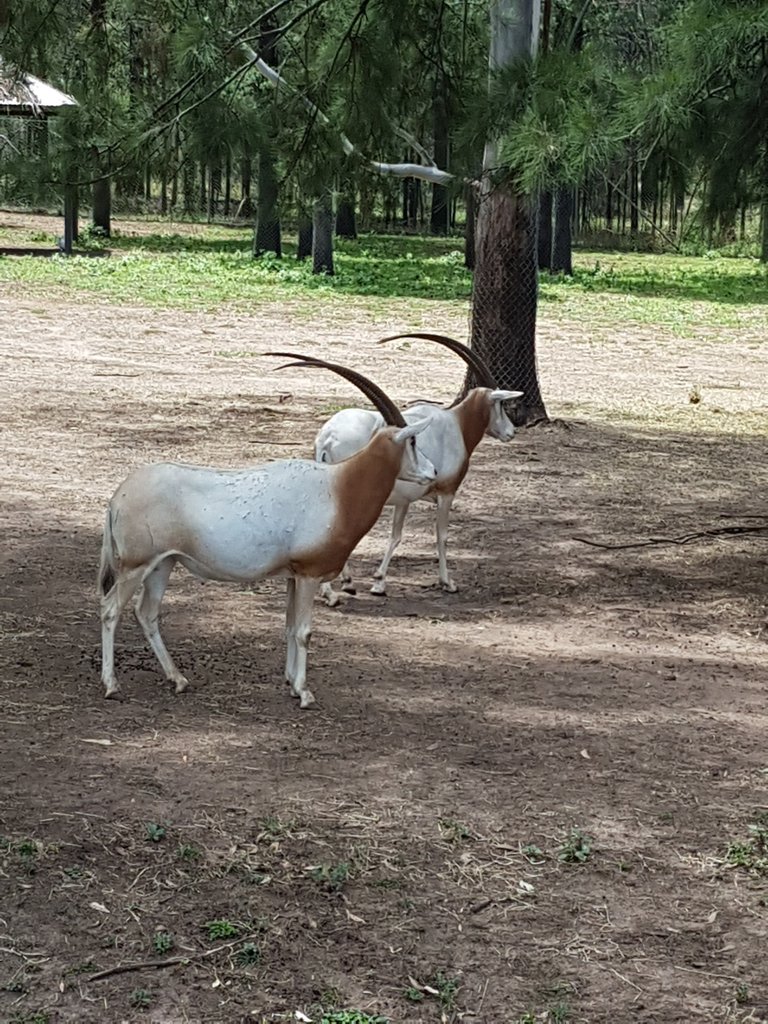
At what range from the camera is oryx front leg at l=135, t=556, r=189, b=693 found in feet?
18.5

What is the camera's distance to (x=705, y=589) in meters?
7.91

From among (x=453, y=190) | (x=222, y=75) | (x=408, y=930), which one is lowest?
(x=408, y=930)

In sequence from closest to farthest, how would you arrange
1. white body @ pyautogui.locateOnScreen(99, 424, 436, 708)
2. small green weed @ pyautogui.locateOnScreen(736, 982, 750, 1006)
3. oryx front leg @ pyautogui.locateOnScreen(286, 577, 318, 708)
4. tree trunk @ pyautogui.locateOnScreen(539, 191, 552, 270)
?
small green weed @ pyautogui.locateOnScreen(736, 982, 750, 1006), white body @ pyautogui.locateOnScreen(99, 424, 436, 708), oryx front leg @ pyautogui.locateOnScreen(286, 577, 318, 708), tree trunk @ pyautogui.locateOnScreen(539, 191, 552, 270)

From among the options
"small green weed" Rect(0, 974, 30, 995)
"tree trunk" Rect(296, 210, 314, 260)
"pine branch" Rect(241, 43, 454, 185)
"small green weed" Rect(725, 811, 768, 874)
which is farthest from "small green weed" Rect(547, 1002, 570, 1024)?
"tree trunk" Rect(296, 210, 314, 260)

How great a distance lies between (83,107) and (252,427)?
13.7 ft

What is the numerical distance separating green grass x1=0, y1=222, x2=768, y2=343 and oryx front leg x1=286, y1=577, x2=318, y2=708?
43.3ft

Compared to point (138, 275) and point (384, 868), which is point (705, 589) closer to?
point (384, 868)

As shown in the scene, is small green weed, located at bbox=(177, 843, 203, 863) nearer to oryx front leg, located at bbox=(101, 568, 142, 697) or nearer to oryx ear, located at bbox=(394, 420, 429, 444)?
oryx front leg, located at bbox=(101, 568, 142, 697)

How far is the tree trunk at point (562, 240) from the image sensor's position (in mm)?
25906

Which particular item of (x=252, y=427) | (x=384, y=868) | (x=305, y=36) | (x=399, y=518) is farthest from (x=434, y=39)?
(x=384, y=868)

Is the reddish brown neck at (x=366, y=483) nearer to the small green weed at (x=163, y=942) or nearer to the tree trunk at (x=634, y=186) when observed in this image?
the tree trunk at (x=634, y=186)

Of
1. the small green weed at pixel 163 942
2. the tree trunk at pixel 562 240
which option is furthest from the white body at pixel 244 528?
the tree trunk at pixel 562 240

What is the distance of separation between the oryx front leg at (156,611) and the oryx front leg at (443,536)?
2.15m

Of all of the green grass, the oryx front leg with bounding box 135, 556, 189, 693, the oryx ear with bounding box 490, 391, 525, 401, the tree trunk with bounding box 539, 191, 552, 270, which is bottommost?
the oryx front leg with bounding box 135, 556, 189, 693
